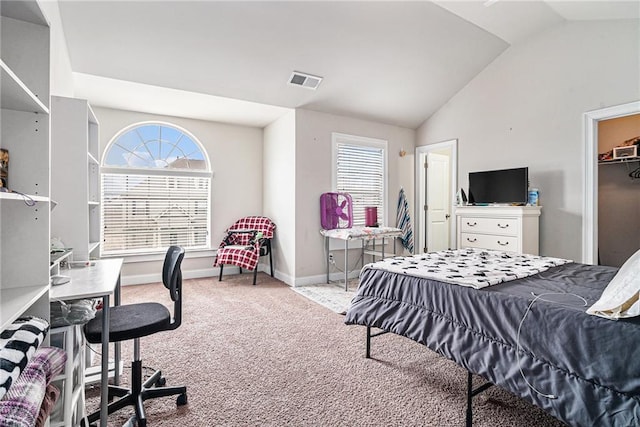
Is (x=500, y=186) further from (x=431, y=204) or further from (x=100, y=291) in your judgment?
(x=100, y=291)

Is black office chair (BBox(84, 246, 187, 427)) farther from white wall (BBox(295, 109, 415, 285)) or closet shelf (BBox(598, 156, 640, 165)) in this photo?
closet shelf (BBox(598, 156, 640, 165))

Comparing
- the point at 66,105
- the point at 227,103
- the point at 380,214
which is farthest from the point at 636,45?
the point at 66,105

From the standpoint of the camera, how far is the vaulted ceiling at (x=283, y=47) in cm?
284

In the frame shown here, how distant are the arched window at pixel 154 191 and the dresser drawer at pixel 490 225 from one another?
380cm

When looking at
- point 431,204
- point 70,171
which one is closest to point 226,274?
point 70,171

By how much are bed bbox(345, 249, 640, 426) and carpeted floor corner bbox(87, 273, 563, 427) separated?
1.12ft

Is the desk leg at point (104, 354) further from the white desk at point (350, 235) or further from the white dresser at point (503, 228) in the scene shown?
the white dresser at point (503, 228)

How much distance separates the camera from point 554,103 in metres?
3.73

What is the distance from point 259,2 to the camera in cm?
280

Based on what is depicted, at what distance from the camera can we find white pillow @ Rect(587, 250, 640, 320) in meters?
1.09

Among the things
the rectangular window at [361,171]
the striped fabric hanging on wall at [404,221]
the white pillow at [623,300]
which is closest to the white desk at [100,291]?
the white pillow at [623,300]

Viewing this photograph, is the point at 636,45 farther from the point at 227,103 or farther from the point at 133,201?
the point at 133,201

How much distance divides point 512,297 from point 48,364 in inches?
72.2

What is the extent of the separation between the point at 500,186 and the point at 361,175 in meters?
1.93
